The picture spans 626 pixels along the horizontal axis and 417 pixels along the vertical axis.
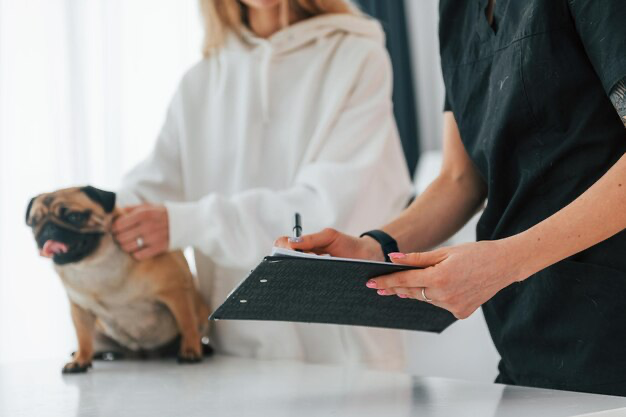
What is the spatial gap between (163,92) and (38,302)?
29.7 inches

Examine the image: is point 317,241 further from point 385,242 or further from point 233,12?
point 233,12

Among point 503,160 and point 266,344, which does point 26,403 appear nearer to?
point 266,344

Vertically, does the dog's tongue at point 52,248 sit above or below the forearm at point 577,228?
below

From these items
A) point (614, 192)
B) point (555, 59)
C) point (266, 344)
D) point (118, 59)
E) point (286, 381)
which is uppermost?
point (555, 59)

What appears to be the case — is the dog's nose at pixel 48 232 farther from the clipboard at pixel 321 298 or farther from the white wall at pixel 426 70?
the white wall at pixel 426 70

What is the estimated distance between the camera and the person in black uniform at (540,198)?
83cm

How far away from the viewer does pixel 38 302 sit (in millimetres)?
2334

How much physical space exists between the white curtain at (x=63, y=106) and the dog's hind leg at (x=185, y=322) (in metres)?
1.05

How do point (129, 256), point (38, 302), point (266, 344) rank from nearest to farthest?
point (129, 256), point (266, 344), point (38, 302)

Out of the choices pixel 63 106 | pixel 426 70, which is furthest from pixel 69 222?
pixel 426 70

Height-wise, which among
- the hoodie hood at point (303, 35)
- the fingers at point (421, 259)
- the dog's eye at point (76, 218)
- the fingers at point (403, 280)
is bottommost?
the dog's eye at point (76, 218)

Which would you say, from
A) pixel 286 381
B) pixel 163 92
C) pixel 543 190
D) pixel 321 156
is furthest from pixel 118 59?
pixel 543 190

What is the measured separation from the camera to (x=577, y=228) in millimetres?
822

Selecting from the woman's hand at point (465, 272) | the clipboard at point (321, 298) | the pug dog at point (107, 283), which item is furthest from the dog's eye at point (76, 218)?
the woman's hand at point (465, 272)
